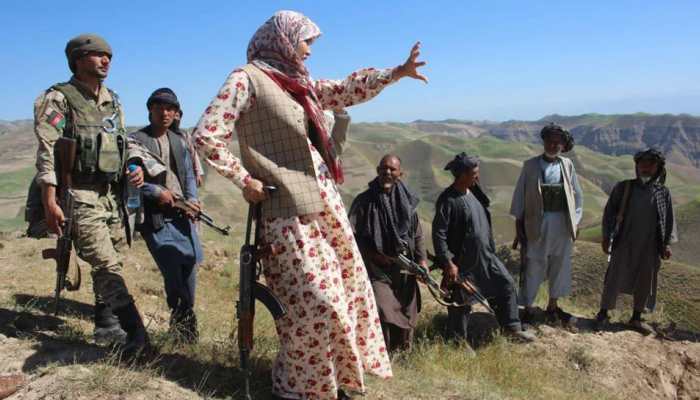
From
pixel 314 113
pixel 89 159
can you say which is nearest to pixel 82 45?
pixel 89 159

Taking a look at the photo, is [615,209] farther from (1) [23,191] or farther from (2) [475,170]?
(1) [23,191]

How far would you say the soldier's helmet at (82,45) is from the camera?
3275 mm

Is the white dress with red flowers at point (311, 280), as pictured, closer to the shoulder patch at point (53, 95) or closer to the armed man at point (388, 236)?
the shoulder patch at point (53, 95)

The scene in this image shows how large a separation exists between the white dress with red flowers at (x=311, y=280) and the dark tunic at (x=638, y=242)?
13.2 feet

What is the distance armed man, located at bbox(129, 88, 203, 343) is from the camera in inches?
152

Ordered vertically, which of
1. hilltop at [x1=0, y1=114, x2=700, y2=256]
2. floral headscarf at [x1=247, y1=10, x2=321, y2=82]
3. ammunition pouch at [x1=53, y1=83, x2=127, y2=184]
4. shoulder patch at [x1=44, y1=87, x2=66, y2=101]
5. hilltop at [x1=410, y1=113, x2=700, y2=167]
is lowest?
hilltop at [x1=0, y1=114, x2=700, y2=256]

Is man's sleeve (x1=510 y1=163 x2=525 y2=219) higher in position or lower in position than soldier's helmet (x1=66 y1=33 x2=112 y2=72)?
lower

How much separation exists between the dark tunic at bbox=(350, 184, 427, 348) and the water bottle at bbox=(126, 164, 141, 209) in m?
1.72

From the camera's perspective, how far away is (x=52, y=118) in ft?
10.4

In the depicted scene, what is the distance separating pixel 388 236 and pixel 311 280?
1.97 metres

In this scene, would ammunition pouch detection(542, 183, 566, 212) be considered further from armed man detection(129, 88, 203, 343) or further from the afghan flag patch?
the afghan flag patch

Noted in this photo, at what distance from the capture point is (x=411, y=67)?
3086 mm

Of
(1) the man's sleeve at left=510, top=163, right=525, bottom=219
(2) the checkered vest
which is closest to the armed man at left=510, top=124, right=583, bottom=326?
(1) the man's sleeve at left=510, top=163, right=525, bottom=219

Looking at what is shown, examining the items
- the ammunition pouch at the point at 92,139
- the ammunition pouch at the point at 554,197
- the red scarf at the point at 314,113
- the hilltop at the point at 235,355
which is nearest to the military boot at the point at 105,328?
the hilltop at the point at 235,355
